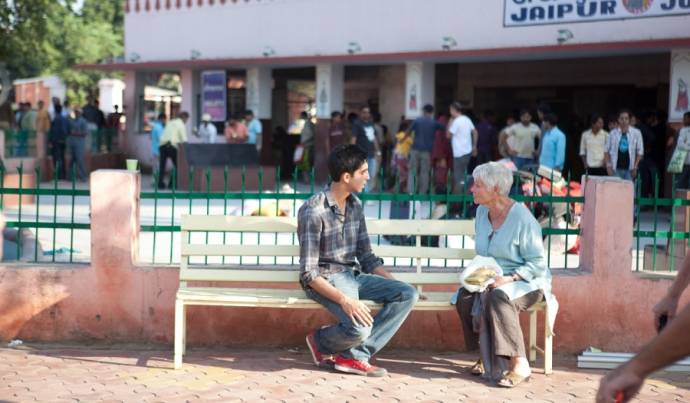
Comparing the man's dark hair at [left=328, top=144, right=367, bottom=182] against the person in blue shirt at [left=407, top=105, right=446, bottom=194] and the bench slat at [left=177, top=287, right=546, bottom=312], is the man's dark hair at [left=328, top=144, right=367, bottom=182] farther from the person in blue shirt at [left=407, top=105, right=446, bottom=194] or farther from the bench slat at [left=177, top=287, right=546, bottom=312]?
the person in blue shirt at [left=407, top=105, right=446, bottom=194]

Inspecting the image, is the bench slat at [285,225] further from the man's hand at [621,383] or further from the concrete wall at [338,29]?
the concrete wall at [338,29]

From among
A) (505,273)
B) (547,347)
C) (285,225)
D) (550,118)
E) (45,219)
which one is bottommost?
(547,347)

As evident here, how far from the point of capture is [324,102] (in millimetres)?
21469

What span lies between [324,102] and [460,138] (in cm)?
575

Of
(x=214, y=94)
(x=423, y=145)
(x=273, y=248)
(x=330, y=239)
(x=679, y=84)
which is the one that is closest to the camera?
(x=330, y=239)

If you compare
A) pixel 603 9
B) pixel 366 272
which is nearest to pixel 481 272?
pixel 366 272

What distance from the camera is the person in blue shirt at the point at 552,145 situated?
14547 mm

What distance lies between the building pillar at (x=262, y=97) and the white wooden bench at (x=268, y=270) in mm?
16354

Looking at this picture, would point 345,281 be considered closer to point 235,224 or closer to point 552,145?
point 235,224

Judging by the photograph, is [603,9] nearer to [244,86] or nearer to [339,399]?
[244,86]

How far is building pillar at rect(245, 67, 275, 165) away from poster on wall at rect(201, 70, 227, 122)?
21.5 inches

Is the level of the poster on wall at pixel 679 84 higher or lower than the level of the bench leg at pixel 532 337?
higher

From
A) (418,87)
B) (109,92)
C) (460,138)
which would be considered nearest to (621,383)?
(460,138)

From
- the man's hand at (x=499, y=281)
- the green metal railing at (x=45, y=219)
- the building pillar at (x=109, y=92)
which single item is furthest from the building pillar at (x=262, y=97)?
the man's hand at (x=499, y=281)
